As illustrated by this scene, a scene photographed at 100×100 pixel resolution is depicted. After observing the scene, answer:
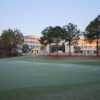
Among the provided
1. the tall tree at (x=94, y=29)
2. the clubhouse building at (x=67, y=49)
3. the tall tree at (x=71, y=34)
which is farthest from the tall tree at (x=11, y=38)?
the tall tree at (x=94, y=29)

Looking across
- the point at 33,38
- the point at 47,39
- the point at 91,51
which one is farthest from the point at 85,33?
the point at 33,38

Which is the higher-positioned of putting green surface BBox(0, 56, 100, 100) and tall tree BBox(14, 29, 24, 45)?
tall tree BBox(14, 29, 24, 45)

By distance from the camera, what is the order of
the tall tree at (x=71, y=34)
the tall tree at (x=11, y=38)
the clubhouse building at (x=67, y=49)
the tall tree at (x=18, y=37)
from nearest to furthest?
the tall tree at (x=71, y=34)
the tall tree at (x=11, y=38)
the clubhouse building at (x=67, y=49)
the tall tree at (x=18, y=37)

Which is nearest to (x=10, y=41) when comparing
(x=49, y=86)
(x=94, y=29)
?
(x=94, y=29)

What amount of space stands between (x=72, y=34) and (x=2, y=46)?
19147 millimetres

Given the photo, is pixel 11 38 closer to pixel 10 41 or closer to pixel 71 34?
pixel 10 41

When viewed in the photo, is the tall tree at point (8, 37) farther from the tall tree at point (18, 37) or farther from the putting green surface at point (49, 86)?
the putting green surface at point (49, 86)

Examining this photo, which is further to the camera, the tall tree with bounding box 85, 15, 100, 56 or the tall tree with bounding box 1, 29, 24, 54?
the tall tree with bounding box 1, 29, 24, 54

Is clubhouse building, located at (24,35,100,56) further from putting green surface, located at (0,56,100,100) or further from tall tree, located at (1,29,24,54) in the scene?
putting green surface, located at (0,56,100,100)

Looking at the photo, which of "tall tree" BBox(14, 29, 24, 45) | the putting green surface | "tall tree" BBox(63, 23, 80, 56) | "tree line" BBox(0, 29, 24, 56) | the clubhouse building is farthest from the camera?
"tall tree" BBox(14, 29, 24, 45)

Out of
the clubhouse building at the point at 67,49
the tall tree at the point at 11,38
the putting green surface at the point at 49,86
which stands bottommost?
the putting green surface at the point at 49,86

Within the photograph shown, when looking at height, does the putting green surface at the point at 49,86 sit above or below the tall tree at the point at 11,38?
below

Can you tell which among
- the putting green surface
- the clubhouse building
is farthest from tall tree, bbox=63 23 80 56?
the putting green surface

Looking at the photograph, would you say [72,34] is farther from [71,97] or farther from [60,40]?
[71,97]
